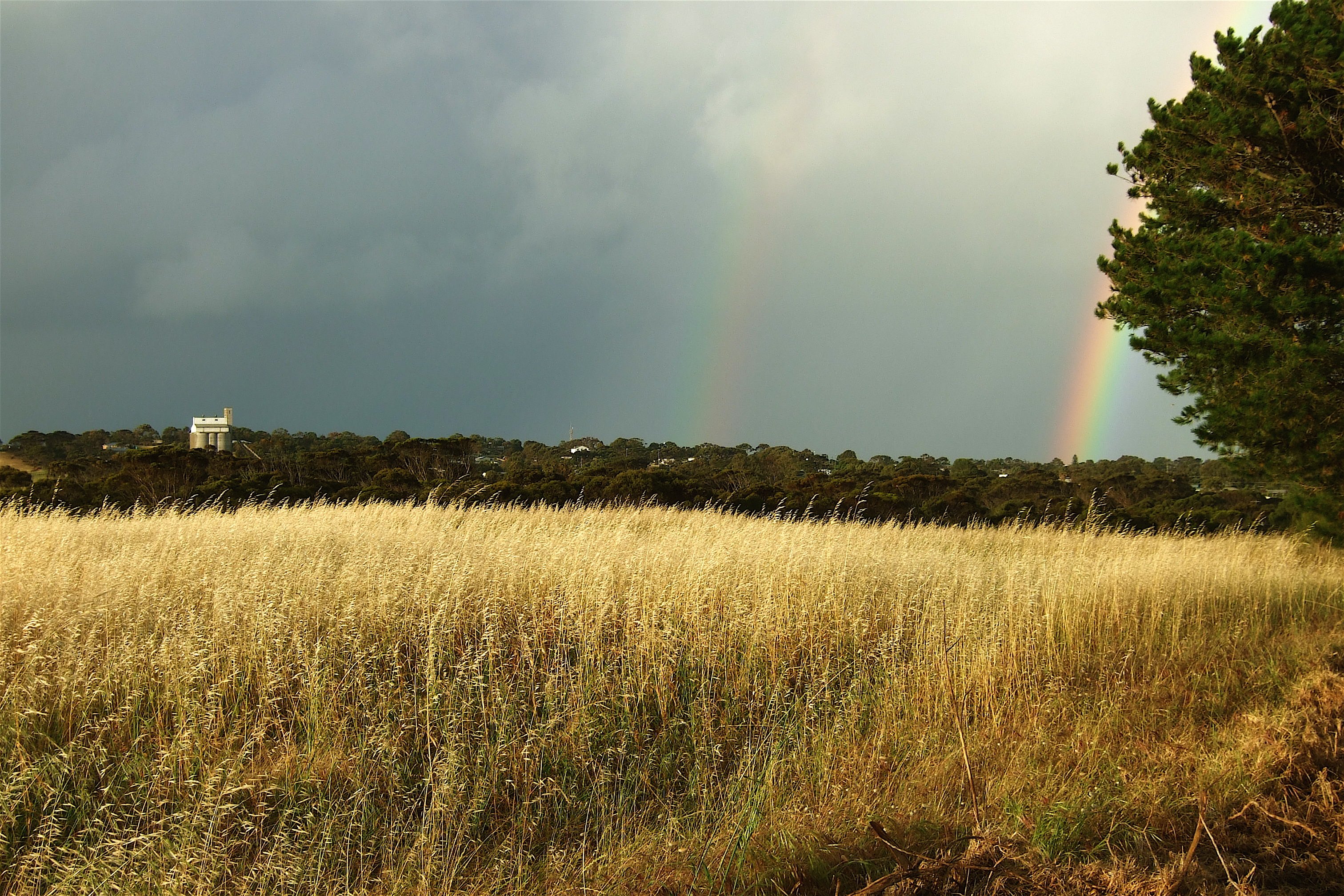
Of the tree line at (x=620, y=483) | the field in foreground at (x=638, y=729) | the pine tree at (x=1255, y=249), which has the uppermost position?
the pine tree at (x=1255, y=249)

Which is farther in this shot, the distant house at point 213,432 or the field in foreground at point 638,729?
the distant house at point 213,432

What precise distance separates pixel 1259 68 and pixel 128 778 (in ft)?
45.4

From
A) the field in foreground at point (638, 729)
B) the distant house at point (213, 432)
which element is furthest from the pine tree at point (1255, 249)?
the distant house at point (213, 432)

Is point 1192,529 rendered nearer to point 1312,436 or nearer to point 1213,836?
point 1312,436

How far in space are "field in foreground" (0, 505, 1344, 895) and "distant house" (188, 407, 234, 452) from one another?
30.8m

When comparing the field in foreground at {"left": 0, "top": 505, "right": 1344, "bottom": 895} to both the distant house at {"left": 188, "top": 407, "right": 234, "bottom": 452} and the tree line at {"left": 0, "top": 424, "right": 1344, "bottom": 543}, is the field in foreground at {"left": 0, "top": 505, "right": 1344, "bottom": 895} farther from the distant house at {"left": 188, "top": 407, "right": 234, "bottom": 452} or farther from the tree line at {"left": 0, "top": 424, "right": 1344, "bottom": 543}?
the distant house at {"left": 188, "top": 407, "right": 234, "bottom": 452}

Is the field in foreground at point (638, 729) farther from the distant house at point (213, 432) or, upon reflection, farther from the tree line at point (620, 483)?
the distant house at point (213, 432)

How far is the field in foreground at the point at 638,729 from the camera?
349cm

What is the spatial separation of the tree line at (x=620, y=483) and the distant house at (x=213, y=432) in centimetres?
75

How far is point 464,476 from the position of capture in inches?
1152

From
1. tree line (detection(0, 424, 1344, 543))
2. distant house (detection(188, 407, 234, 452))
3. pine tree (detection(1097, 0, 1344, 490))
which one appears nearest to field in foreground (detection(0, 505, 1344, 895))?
pine tree (detection(1097, 0, 1344, 490))

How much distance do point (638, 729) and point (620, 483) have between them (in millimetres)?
20664

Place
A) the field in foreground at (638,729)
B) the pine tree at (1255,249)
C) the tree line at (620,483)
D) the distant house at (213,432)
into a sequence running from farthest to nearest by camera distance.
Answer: the distant house at (213,432), the tree line at (620,483), the pine tree at (1255,249), the field in foreground at (638,729)

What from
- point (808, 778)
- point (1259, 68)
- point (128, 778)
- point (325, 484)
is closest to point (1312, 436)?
point (1259, 68)
